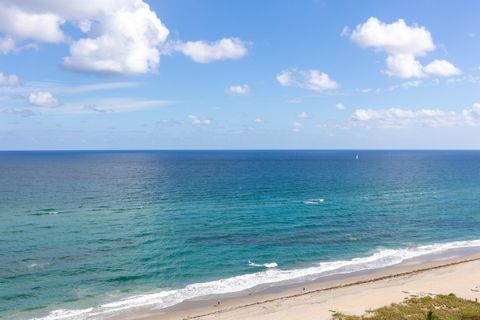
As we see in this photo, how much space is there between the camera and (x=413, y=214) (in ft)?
251

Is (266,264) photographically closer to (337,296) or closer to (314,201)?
(337,296)

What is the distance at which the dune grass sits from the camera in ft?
102

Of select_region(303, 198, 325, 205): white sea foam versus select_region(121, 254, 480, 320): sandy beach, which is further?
select_region(303, 198, 325, 205): white sea foam

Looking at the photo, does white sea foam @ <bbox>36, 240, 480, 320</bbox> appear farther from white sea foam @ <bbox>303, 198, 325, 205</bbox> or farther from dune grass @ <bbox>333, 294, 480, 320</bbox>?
white sea foam @ <bbox>303, 198, 325, 205</bbox>

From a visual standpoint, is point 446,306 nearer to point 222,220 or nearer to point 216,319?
point 216,319

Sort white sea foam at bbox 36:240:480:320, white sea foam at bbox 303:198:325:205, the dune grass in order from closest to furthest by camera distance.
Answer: the dune grass
white sea foam at bbox 36:240:480:320
white sea foam at bbox 303:198:325:205

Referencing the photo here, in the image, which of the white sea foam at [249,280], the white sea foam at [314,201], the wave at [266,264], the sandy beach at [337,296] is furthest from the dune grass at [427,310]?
the white sea foam at [314,201]

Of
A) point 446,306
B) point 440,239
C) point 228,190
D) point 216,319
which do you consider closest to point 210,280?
point 216,319

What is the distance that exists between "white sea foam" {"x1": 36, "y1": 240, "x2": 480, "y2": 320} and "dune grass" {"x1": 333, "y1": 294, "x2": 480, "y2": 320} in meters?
11.6

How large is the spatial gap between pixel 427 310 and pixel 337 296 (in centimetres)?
814

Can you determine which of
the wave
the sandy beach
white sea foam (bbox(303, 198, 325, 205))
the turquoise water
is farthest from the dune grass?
white sea foam (bbox(303, 198, 325, 205))

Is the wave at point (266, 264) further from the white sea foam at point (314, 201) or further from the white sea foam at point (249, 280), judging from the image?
the white sea foam at point (314, 201)

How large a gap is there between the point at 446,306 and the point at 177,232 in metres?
37.9

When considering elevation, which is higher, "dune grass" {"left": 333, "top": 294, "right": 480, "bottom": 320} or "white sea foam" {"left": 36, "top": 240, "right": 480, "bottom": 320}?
"dune grass" {"left": 333, "top": 294, "right": 480, "bottom": 320}
